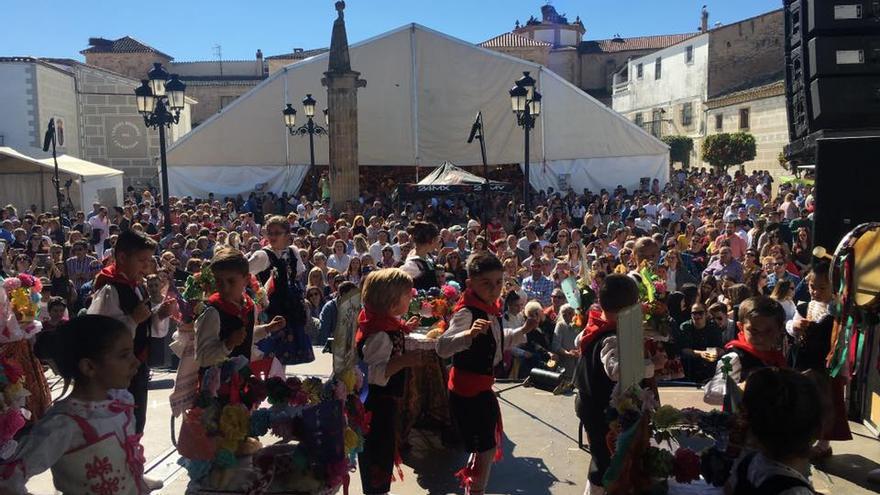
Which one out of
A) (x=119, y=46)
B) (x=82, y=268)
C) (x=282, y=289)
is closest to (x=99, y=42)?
(x=119, y=46)

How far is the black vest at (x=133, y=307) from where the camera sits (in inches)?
175

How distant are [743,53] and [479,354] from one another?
4300 centimetres

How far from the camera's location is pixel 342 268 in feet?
37.9

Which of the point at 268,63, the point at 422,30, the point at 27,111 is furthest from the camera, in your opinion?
the point at 268,63

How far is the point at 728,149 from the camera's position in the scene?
119 feet

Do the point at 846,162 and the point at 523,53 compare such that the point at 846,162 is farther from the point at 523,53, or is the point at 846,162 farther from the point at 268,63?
the point at 268,63

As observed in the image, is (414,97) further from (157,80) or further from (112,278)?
(112,278)

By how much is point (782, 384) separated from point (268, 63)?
58.0 metres

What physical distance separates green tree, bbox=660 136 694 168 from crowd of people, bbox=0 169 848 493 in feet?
79.0

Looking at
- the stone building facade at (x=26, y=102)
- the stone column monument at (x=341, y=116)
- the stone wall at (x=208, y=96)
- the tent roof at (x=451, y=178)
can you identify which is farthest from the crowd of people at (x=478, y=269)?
the stone wall at (x=208, y=96)

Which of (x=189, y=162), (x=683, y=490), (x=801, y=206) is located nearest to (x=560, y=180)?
(x=801, y=206)

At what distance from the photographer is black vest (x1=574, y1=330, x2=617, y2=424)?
13.0 feet

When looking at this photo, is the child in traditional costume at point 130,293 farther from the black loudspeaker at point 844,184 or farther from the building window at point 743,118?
the building window at point 743,118

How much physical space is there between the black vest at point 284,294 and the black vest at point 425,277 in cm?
97
